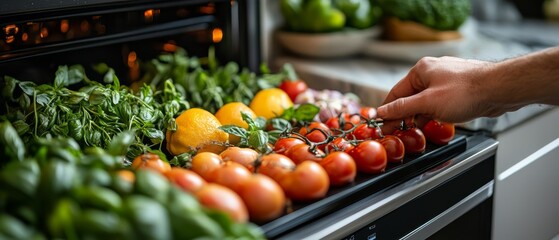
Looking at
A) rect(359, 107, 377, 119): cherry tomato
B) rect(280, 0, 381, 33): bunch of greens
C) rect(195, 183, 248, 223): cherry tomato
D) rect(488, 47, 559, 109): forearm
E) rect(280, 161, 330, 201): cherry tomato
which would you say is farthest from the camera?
rect(280, 0, 381, 33): bunch of greens

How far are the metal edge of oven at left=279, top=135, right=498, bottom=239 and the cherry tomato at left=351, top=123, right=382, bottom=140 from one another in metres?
0.11

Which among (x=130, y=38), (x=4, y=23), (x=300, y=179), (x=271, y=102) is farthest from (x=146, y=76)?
(x=300, y=179)

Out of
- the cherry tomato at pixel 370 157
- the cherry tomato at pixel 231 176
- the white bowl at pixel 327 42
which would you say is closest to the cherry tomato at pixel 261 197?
the cherry tomato at pixel 231 176

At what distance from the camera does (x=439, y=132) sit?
124 centimetres

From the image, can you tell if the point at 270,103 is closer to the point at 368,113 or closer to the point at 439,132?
the point at 368,113

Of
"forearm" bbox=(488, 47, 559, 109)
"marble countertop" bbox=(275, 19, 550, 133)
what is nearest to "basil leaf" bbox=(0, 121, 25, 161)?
"forearm" bbox=(488, 47, 559, 109)

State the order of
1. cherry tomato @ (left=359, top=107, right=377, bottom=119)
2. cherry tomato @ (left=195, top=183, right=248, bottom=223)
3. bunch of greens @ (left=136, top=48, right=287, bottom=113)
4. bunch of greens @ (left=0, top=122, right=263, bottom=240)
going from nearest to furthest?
bunch of greens @ (left=0, top=122, right=263, bottom=240) → cherry tomato @ (left=195, top=183, right=248, bottom=223) → cherry tomato @ (left=359, top=107, right=377, bottom=119) → bunch of greens @ (left=136, top=48, right=287, bottom=113)

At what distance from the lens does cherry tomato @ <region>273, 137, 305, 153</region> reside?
1117 mm

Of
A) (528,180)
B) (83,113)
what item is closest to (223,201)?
(83,113)

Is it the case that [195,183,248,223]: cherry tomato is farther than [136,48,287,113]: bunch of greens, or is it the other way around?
[136,48,287,113]: bunch of greens

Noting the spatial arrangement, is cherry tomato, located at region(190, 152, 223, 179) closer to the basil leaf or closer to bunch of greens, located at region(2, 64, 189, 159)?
bunch of greens, located at region(2, 64, 189, 159)

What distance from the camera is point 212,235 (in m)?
0.72

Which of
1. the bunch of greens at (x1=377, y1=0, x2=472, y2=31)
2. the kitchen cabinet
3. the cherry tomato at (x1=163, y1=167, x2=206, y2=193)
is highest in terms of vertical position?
the bunch of greens at (x1=377, y1=0, x2=472, y2=31)

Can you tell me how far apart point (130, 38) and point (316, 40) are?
0.63 m
